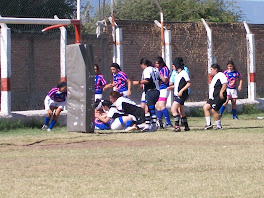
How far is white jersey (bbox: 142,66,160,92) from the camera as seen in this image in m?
17.2

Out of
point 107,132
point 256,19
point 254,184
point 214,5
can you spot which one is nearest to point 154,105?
point 107,132

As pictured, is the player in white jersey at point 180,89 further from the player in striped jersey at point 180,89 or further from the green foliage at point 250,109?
the green foliage at point 250,109

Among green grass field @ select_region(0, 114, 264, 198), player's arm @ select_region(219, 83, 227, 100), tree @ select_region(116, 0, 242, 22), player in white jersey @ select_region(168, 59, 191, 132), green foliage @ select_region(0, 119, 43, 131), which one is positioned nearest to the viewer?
green grass field @ select_region(0, 114, 264, 198)

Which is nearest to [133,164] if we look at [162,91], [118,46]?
[162,91]

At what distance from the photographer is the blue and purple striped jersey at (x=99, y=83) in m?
18.6

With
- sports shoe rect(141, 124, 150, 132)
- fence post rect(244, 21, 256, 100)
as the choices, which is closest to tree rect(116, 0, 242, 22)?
fence post rect(244, 21, 256, 100)

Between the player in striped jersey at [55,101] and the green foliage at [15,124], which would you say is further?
the player in striped jersey at [55,101]

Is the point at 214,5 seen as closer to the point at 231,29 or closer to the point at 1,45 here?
the point at 231,29

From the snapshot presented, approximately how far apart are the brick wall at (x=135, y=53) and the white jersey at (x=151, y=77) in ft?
12.1

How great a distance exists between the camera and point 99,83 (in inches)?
734

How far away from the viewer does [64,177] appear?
959 cm

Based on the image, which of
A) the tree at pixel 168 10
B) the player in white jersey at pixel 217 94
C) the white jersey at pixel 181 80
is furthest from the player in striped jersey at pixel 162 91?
the tree at pixel 168 10

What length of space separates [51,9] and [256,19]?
51.8 meters

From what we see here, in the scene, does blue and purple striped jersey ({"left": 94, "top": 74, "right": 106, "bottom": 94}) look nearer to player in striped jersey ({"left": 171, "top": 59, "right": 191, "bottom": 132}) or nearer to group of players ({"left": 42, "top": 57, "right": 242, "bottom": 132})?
group of players ({"left": 42, "top": 57, "right": 242, "bottom": 132})
